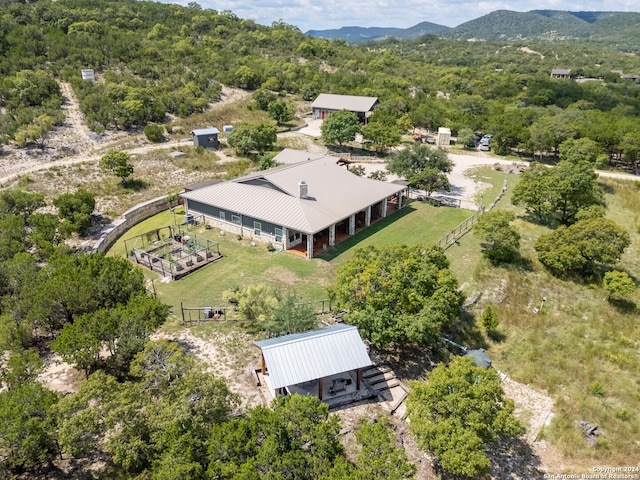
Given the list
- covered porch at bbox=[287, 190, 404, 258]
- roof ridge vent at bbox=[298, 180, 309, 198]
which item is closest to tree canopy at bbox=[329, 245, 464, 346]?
covered porch at bbox=[287, 190, 404, 258]

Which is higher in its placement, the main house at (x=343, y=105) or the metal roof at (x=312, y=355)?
the main house at (x=343, y=105)

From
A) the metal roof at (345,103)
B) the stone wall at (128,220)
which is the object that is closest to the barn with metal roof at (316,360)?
the stone wall at (128,220)

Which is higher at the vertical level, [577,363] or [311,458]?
[311,458]

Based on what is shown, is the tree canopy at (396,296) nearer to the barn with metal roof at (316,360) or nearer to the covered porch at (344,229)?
the barn with metal roof at (316,360)

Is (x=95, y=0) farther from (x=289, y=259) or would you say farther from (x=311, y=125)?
(x=289, y=259)

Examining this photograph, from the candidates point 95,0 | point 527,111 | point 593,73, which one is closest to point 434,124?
point 527,111

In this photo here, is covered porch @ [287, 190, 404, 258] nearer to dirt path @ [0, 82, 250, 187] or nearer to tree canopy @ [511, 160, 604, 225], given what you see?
tree canopy @ [511, 160, 604, 225]

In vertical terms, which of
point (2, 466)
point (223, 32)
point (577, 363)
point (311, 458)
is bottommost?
point (577, 363)

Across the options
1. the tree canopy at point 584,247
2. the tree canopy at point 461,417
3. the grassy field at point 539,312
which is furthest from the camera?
the tree canopy at point 584,247
